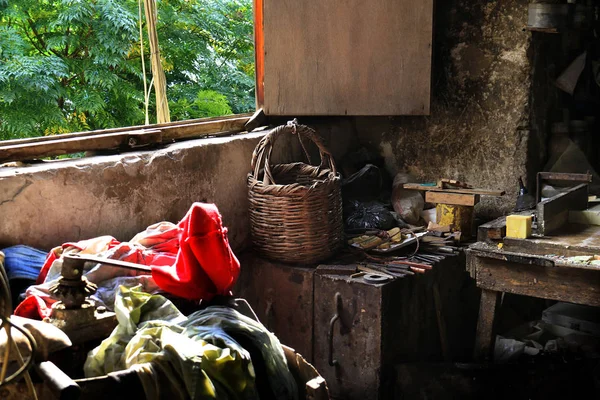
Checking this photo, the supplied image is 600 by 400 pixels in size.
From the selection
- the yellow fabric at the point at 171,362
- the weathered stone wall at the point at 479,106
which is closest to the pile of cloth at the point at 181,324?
the yellow fabric at the point at 171,362

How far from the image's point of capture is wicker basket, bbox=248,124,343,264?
3.54m

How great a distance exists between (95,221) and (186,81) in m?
4.47

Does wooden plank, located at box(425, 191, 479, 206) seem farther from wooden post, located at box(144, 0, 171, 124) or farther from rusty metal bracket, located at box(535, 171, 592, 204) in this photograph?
wooden post, located at box(144, 0, 171, 124)

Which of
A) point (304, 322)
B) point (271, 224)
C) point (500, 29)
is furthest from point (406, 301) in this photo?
point (500, 29)

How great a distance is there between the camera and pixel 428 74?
425 centimetres

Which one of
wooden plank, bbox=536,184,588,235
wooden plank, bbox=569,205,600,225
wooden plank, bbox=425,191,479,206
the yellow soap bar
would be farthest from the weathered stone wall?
the yellow soap bar

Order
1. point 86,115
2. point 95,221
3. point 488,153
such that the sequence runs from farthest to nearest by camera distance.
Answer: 1. point 86,115
2. point 488,153
3. point 95,221

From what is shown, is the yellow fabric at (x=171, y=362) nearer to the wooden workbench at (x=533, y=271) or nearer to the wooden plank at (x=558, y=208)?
the wooden workbench at (x=533, y=271)

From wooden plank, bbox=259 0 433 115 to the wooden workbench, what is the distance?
136cm

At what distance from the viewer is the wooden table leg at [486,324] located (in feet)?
10.7

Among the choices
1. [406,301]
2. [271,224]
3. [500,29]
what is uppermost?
[500,29]

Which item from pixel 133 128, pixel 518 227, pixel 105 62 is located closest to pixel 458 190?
pixel 518 227

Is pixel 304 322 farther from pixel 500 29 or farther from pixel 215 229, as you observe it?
pixel 500 29

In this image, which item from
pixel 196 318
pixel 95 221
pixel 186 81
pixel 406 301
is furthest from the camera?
pixel 186 81
